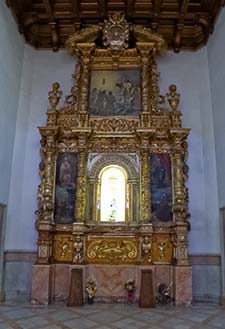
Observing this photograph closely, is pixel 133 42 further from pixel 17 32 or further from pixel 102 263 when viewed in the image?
pixel 102 263

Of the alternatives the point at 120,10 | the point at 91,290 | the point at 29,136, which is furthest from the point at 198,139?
the point at 91,290

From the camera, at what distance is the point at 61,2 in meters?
8.93

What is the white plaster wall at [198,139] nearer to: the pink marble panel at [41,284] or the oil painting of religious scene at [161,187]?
the oil painting of religious scene at [161,187]

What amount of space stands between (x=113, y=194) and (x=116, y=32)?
160 inches

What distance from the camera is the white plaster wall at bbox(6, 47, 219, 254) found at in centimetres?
848

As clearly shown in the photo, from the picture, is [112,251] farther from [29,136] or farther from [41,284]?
[29,136]

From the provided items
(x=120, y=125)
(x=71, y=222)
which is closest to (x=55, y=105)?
(x=120, y=125)

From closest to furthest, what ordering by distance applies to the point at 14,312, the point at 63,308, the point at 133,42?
the point at 14,312, the point at 63,308, the point at 133,42

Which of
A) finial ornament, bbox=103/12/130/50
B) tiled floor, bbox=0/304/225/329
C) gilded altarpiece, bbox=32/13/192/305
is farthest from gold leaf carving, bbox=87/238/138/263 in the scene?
finial ornament, bbox=103/12/130/50

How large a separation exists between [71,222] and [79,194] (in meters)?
0.68

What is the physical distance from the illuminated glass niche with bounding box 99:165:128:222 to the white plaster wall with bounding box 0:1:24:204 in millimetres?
2249

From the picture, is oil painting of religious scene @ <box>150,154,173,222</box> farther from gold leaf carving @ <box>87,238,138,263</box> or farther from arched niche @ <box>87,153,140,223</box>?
gold leaf carving @ <box>87,238,138,263</box>

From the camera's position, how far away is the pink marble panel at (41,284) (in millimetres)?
7609

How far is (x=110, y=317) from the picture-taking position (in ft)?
20.8
